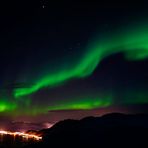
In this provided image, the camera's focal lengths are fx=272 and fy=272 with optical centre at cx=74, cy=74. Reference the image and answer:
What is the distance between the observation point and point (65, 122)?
589 feet

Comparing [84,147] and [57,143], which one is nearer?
[84,147]

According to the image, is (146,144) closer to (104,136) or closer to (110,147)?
(110,147)

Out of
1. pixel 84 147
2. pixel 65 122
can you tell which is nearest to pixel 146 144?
pixel 84 147

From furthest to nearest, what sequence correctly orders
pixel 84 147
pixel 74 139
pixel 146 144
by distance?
1. pixel 74 139
2. pixel 84 147
3. pixel 146 144

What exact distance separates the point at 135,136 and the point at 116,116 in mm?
68823

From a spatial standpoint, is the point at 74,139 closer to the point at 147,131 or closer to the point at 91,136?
the point at 91,136

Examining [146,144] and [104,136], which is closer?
[146,144]

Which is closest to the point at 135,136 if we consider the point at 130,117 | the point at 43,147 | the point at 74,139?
the point at 74,139

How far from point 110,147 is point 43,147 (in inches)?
637

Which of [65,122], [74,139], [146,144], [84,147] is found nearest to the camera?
[146,144]

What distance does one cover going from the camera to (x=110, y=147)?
5162 cm

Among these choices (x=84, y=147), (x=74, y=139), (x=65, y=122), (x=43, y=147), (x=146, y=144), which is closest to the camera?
(x=146, y=144)

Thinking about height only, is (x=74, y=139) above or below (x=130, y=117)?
below

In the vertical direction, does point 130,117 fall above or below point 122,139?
above
